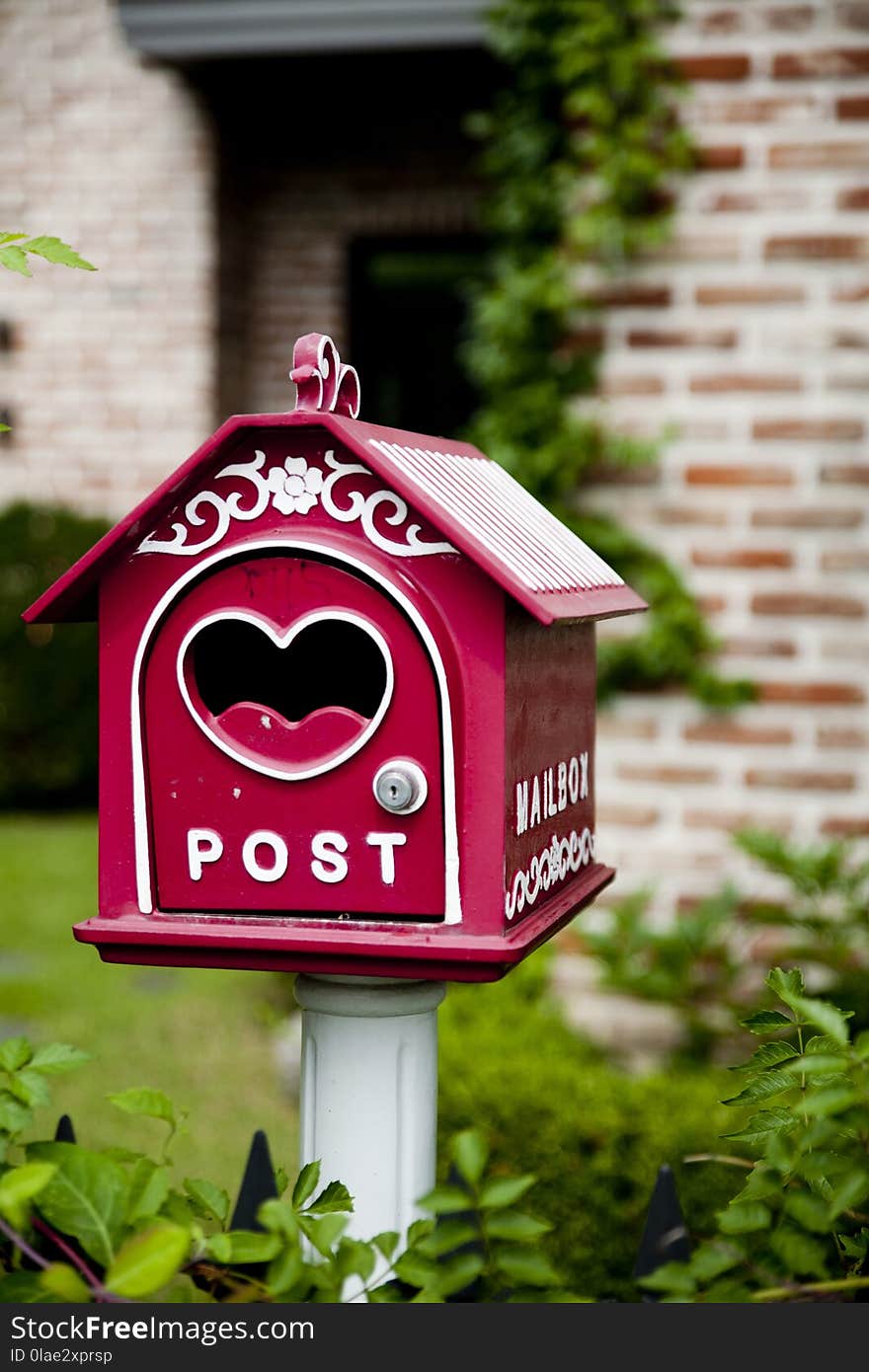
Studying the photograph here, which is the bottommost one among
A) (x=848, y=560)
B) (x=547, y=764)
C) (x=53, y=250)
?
(x=547, y=764)

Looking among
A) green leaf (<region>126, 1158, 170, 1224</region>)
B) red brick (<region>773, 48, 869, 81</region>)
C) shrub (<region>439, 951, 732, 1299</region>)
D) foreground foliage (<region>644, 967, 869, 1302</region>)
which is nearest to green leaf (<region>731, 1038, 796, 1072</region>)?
foreground foliage (<region>644, 967, 869, 1302</region>)

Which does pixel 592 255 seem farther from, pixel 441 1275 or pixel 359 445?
pixel 441 1275

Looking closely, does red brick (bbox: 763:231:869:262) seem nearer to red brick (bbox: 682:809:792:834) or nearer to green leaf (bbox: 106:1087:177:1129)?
red brick (bbox: 682:809:792:834)

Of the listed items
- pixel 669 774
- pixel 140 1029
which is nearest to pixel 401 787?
pixel 669 774

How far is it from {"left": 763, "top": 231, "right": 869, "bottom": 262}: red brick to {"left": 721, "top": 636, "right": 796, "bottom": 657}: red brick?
767 mm

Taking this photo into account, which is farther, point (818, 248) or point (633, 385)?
point (633, 385)

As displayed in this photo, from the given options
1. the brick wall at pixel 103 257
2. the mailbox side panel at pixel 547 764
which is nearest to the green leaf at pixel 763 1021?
the mailbox side panel at pixel 547 764

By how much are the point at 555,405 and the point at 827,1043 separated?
2156 millimetres

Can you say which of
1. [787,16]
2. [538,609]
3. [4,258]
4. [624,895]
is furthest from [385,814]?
[787,16]

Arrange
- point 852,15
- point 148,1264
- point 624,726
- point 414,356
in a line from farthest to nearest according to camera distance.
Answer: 1. point 414,356
2. point 624,726
3. point 852,15
4. point 148,1264

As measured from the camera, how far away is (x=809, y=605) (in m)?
3.07

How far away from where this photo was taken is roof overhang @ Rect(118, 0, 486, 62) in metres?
5.39

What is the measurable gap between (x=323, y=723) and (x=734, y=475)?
77.2 inches

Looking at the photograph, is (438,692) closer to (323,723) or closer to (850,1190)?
(323,723)
